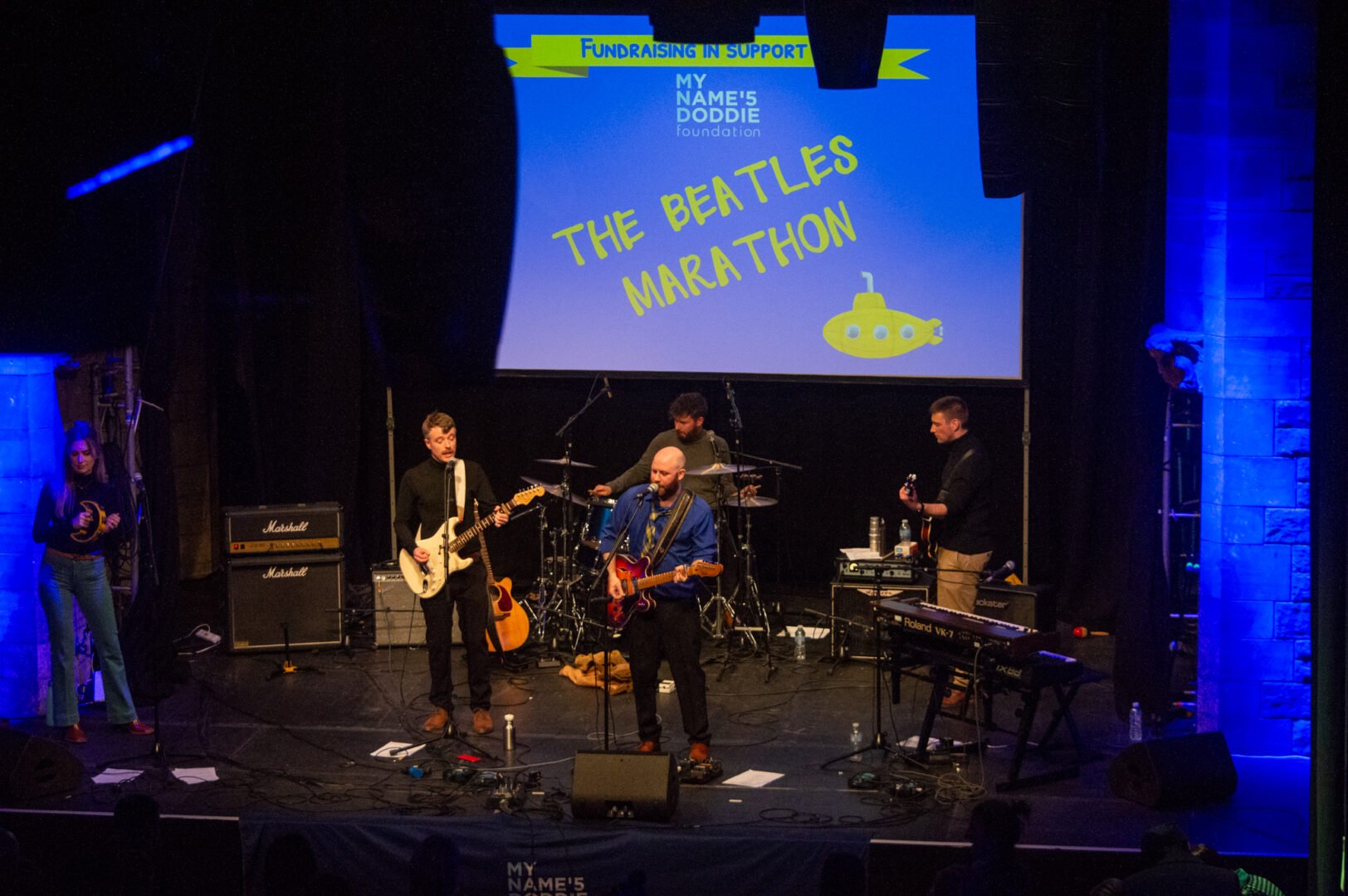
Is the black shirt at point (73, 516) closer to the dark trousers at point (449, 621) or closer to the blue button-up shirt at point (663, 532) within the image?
the dark trousers at point (449, 621)

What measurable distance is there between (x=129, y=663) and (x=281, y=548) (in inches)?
65.7

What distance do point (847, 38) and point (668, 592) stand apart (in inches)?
125

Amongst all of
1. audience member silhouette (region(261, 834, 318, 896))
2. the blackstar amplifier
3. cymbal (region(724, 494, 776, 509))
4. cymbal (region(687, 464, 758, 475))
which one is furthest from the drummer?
audience member silhouette (region(261, 834, 318, 896))

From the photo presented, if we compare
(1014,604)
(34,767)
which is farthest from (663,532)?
(34,767)

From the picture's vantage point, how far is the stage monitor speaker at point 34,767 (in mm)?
7617

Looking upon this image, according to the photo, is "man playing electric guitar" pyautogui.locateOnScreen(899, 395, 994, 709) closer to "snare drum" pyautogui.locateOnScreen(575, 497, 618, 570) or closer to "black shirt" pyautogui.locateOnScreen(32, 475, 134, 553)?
"snare drum" pyautogui.locateOnScreen(575, 497, 618, 570)

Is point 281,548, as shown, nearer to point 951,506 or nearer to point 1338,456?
point 951,506

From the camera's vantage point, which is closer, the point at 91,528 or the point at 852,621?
the point at 91,528

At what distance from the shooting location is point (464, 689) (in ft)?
32.5

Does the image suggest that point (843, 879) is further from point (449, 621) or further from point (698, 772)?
point (449, 621)

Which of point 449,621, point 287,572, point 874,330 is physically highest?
point 874,330

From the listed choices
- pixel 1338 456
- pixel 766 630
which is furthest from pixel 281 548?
pixel 1338 456

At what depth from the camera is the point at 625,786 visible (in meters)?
7.20

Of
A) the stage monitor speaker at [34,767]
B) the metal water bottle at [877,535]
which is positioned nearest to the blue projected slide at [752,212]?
the metal water bottle at [877,535]
